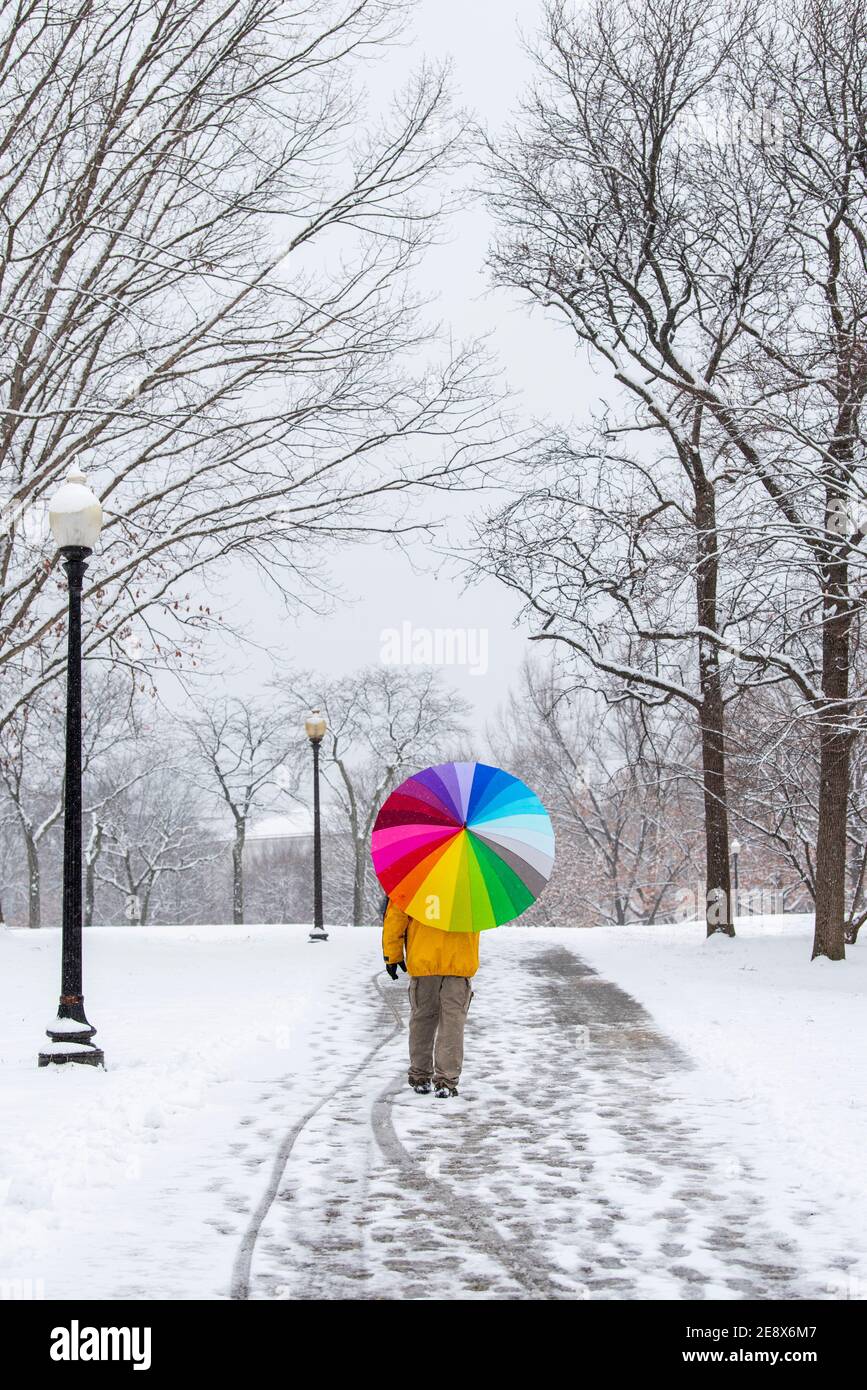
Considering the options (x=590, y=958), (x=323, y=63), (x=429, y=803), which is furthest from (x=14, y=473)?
(x=429, y=803)

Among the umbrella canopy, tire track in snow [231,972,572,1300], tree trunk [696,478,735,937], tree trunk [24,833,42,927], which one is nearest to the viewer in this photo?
tire track in snow [231,972,572,1300]

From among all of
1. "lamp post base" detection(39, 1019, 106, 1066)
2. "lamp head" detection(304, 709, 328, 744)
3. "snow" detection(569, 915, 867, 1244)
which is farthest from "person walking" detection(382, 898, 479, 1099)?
"lamp head" detection(304, 709, 328, 744)

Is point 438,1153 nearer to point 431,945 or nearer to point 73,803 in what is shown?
point 431,945

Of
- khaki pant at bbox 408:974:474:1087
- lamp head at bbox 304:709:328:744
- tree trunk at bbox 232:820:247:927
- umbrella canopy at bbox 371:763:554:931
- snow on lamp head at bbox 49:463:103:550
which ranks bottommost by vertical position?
tree trunk at bbox 232:820:247:927

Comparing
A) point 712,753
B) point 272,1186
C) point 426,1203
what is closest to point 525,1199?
point 426,1203

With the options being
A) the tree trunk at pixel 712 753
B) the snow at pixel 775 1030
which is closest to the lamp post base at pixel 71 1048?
the snow at pixel 775 1030

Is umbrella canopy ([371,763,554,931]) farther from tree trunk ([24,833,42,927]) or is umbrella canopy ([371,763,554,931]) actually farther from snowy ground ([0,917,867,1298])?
tree trunk ([24,833,42,927])

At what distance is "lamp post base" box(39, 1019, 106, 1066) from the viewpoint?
9.06 m

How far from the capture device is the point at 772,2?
56.0ft

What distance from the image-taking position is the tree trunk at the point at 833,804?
17.0m

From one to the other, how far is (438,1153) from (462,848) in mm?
1968

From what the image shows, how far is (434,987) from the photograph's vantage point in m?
8.34

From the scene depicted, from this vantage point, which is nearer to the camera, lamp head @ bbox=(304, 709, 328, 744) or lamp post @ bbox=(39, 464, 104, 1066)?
lamp post @ bbox=(39, 464, 104, 1066)
